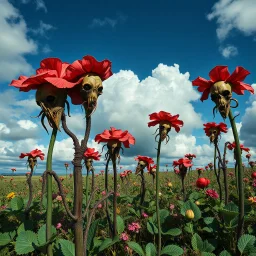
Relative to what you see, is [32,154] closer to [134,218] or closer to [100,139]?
[100,139]

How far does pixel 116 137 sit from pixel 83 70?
1.64m

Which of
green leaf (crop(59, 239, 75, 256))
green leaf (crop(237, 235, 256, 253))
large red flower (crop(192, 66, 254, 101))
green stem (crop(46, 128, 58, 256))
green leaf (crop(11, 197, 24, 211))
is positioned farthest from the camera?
green leaf (crop(11, 197, 24, 211))

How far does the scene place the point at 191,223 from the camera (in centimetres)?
396

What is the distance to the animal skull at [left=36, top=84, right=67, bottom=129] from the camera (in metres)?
1.53

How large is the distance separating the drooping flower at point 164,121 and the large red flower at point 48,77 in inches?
70.7

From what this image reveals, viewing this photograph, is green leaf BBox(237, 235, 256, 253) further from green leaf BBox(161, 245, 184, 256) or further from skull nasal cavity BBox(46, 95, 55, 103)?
skull nasal cavity BBox(46, 95, 55, 103)

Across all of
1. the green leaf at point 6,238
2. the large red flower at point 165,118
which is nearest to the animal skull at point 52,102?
the large red flower at point 165,118

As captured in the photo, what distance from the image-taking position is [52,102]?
5.10 feet

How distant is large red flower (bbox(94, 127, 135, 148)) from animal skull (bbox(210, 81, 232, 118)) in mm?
1191

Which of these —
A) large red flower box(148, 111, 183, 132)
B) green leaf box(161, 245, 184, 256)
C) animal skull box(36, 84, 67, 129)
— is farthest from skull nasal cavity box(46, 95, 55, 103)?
green leaf box(161, 245, 184, 256)

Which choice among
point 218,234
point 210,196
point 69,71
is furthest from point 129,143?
point 210,196

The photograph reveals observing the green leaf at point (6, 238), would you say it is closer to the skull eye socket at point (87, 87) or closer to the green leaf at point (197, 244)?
the green leaf at point (197, 244)

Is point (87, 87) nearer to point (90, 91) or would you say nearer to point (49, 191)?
point (90, 91)

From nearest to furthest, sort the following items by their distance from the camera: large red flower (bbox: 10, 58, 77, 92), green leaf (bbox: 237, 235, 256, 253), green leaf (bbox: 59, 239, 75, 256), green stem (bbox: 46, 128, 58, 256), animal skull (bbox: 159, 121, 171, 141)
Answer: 1. large red flower (bbox: 10, 58, 77, 92)
2. green stem (bbox: 46, 128, 58, 256)
3. green leaf (bbox: 59, 239, 75, 256)
4. green leaf (bbox: 237, 235, 256, 253)
5. animal skull (bbox: 159, 121, 171, 141)
